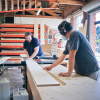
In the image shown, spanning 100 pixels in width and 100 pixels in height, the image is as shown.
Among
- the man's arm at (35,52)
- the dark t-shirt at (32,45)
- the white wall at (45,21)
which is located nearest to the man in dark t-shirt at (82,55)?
the man's arm at (35,52)

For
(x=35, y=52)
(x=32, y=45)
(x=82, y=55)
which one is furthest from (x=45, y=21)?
(x=82, y=55)

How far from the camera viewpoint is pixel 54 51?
231 inches

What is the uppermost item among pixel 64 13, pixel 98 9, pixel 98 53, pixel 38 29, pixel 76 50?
pixel 64 13

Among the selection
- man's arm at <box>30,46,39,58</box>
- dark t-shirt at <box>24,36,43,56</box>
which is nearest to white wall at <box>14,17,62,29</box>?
dark t-shirt at <box>24,36,43,56</box>

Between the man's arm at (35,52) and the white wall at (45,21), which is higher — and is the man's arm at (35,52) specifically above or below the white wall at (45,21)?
below

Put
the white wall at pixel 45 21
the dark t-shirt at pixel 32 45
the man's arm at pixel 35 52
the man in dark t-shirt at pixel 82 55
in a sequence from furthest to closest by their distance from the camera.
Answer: the white wall at pixel 45 21 < the dark t-shirt at pixel 32 45 < the man's arm at pixel 35 52 < the man in dark t-shirt at pixel 82 55

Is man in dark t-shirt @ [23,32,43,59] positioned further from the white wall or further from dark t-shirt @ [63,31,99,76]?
the white wall

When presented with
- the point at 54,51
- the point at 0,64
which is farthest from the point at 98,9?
the point at 0,64

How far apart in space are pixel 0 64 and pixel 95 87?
2.35 metres

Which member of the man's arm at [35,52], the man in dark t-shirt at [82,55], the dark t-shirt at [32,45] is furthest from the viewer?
the dark t-shirt at [32,45]

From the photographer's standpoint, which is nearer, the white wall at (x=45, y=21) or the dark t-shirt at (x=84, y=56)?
the dark t-shirt at (x=84, y=56)

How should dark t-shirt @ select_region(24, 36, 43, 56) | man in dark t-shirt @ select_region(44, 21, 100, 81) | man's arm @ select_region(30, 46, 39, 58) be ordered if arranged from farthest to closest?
1. dark t-shirt @ select_region(24, 36, 43, 56)
2. man's arm @ select_region(30, 46, 39, 58)
3. man in dark t-shirt @ select_region(44, 21, 100, 81)

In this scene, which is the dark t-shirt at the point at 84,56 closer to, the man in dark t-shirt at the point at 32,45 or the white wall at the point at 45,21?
the man in dark t-shirt at the point at 32,45

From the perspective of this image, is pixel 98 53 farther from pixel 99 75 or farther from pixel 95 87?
pixel 95 87
